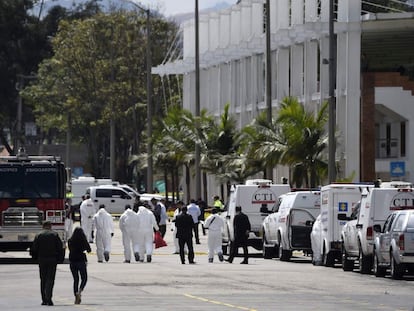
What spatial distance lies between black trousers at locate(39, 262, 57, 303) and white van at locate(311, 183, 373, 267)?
46.8 feet

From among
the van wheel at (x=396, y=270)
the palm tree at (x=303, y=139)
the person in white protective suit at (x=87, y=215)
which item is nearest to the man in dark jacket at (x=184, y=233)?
the van wheel at (x=396, y=270)

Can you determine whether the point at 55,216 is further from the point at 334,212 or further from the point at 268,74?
the point at 268,74

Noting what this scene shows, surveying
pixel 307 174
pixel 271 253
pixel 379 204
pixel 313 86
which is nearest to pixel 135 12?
pixel 313 86

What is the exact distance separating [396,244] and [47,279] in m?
9.68

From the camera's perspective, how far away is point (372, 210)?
36.4 metres

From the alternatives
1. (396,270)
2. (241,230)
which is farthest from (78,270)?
(241,230)

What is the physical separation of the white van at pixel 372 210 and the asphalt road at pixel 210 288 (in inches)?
23.5

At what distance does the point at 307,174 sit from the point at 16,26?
204ft

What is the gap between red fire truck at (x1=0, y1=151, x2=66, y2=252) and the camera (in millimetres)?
40875

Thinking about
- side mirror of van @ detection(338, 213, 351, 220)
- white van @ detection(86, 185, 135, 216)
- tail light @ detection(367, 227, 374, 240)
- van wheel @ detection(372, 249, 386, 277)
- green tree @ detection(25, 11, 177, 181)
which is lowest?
van wheel @ detection(372, 249, 386, 277)

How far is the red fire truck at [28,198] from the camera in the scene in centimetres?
4088

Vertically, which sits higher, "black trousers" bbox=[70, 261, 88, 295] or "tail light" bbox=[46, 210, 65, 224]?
"tail light" bbox=[46, 210, 65, 224]

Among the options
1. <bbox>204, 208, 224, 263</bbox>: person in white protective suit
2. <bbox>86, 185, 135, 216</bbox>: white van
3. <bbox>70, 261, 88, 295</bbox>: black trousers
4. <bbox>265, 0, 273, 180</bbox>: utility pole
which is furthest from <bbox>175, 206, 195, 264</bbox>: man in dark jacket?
<bbox>86, 185, 135, 216</bbox>: white van

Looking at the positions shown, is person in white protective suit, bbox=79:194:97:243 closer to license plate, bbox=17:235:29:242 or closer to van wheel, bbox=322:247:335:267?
license plate, bbox=17:235:29:242
